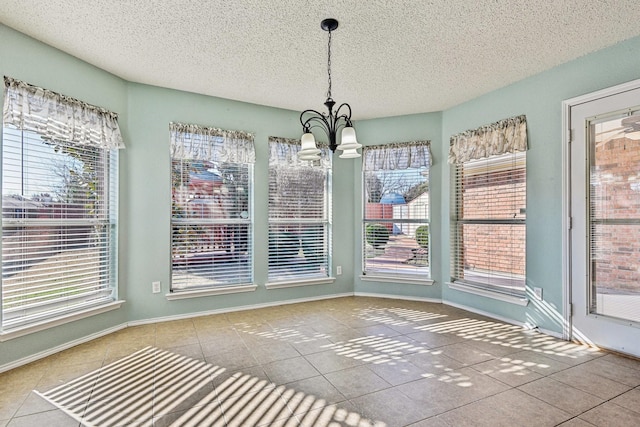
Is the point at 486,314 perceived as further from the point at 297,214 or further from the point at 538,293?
the point at 297,214

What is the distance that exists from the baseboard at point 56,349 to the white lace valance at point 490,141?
4318 millimetres

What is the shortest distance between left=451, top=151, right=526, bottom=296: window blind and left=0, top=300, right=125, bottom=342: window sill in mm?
4002

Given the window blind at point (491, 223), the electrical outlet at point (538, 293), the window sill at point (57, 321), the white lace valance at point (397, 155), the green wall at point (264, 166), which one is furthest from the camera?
the white lace valance at point (397, 155)

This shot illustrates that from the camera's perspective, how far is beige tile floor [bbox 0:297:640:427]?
2.08 m

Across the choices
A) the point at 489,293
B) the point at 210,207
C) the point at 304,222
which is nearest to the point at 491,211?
the point at 489,293

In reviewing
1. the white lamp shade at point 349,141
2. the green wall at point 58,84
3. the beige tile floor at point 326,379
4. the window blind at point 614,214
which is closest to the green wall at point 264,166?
the green wall at point 58,84

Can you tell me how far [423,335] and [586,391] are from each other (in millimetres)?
1344

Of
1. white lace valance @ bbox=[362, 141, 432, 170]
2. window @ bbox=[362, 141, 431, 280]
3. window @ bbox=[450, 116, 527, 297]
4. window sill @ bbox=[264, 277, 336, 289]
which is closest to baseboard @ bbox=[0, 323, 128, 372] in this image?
window sill @ bbox=[264, 277, 336, 289]

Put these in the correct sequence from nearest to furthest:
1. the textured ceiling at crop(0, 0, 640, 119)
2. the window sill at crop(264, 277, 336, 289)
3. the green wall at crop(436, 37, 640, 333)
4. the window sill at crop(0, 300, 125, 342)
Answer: the textured ceiling at crop(0, 0, 640, 119) → the window sill at crop(0, 300, 125, 342) → the green wall at crop(436, 37, 640, 333) → the window sill at crop(264, 277, 336, 289)

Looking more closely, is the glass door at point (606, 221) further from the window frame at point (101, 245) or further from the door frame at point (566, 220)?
the window frame at point (101, 245)

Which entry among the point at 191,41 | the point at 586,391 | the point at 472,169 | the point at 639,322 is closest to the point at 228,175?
the point at 191,41

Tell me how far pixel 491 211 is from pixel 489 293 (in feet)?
3.11

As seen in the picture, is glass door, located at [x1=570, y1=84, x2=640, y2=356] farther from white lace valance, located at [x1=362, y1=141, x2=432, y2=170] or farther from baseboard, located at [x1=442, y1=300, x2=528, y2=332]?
white lace valance, located at [x1=362, y1=141, x2=432, y2=170]

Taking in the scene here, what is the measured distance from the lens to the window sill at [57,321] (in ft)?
8.88
